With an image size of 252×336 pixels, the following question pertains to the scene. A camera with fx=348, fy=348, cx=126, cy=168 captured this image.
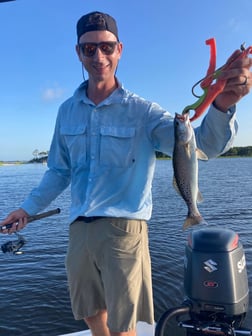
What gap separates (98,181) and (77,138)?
0.48 metres

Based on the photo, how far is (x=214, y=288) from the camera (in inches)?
128

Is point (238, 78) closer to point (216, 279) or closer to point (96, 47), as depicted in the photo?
point (96, 47)

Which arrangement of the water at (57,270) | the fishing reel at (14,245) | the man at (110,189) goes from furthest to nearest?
1. the water at (57,270)
2. the fishing reel at (14,245)
3. the man at (110,189)

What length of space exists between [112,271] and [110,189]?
0.69m

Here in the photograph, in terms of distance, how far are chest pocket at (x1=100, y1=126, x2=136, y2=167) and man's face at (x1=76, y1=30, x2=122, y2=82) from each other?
1.67 ft

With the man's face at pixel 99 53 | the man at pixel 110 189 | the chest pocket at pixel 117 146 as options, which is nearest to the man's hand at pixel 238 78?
the man at pixel 110 189

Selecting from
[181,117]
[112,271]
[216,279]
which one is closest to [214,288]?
[216,279]

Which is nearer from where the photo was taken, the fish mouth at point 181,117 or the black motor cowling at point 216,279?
the fish mouth at point 181,117

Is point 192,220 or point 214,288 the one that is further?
point 214,288

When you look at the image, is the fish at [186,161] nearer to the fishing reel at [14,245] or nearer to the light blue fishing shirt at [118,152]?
the light blue fishing shirt at [118,152]

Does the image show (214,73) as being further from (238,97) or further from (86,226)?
(86,226)

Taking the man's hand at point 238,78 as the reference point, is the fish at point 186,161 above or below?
below

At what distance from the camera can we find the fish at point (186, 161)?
7.82 feet

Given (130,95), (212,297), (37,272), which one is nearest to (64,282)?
(37,272)
